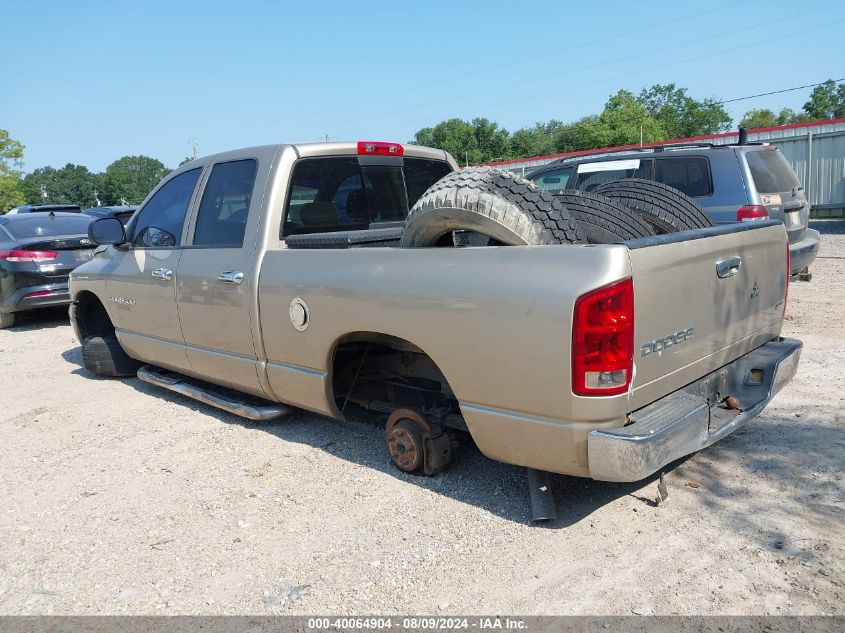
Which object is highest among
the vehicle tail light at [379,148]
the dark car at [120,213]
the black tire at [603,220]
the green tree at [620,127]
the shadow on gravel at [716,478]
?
the green tree at [620,127]

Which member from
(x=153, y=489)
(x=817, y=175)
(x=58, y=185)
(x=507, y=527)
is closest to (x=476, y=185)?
(x=507, y=527)

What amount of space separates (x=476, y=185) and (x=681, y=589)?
76.6 inches

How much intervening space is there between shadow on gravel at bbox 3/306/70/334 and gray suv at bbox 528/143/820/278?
27.0 feet

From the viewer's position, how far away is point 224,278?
4418mm

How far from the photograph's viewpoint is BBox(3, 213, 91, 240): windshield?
9.81m

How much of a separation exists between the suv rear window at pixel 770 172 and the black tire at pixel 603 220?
426cm

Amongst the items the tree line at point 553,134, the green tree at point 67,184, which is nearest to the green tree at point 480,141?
the tree line at point 553,134

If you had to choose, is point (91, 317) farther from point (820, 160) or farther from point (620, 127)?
point (620, 127)

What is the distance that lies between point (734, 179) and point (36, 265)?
29.3 ft

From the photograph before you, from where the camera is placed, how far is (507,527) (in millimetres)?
3293

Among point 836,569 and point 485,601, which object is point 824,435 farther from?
point 485,601

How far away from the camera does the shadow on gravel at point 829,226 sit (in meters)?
16.7

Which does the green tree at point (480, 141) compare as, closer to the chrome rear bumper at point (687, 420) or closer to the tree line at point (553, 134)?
the tree line at point (553, 134)

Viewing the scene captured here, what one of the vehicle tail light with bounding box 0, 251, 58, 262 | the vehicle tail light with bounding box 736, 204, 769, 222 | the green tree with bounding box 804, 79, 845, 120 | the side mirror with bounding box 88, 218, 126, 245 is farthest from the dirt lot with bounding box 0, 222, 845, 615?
the green tree with bounding box 804, 79, 845, 120
